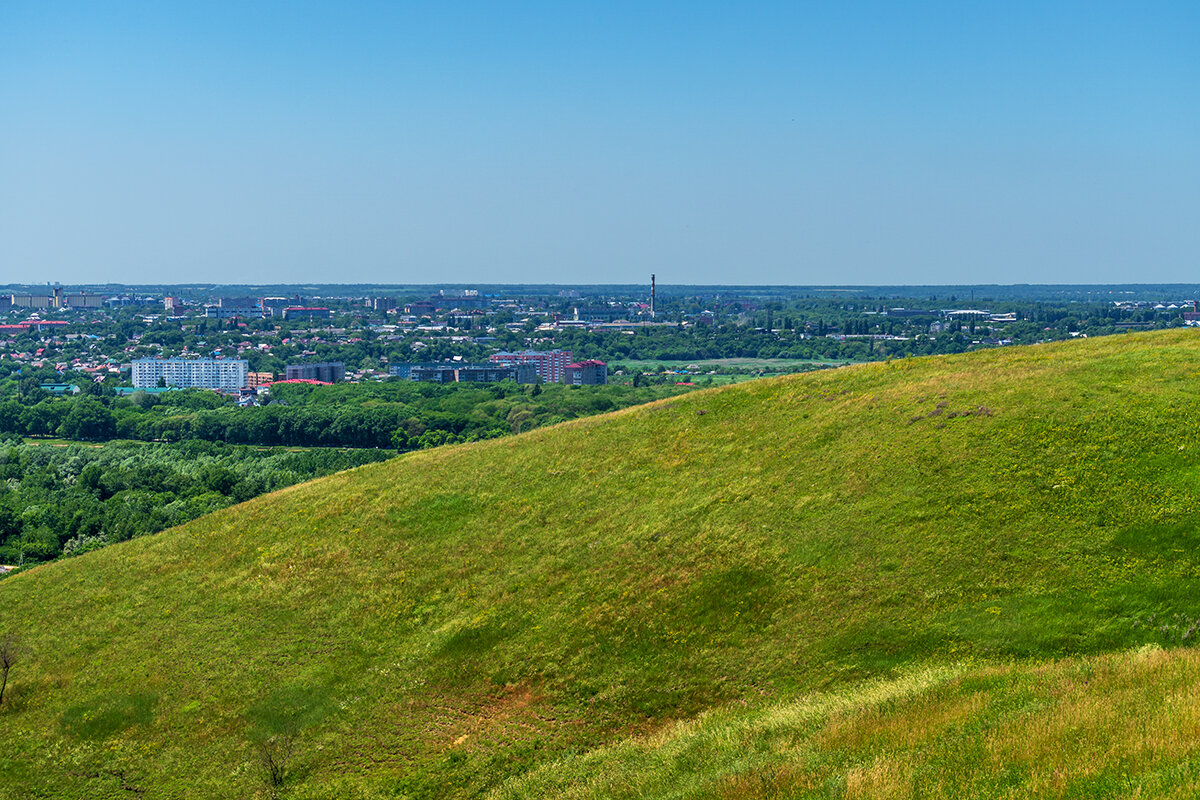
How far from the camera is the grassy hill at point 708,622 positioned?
20594 millimetres

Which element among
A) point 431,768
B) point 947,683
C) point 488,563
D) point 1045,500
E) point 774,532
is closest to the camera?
point 947,683

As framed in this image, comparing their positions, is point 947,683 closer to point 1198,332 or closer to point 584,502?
point 584,502

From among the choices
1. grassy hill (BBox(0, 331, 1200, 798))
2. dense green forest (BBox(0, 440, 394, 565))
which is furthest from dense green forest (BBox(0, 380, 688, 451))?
grassy hill (BBox(0, 331, 1200, 798))

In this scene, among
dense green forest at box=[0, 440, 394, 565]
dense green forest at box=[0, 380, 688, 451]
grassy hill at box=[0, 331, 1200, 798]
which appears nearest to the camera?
grassy hill at box=[0, 331, 1200, 798]

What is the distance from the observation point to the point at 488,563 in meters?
37.0

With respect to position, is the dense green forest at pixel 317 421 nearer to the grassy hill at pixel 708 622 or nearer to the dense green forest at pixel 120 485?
the dense green forest at pixel 120 485

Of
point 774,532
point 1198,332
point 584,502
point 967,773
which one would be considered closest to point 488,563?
point 584,502

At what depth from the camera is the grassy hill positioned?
811 inches

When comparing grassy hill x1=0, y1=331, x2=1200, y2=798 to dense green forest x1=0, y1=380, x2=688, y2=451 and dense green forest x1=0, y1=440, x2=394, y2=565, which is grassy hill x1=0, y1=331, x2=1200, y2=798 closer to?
dense green forest x1=0, y1=440, x2=394, y2=565

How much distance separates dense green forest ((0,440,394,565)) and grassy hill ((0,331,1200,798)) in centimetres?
3840

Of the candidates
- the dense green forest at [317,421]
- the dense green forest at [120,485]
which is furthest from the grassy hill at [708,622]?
the dense green forest at [317,421]

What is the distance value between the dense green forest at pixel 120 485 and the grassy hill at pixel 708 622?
38397mm

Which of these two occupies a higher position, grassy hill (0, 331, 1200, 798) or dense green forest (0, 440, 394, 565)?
grassy hill (0, 331, 1200, 798)

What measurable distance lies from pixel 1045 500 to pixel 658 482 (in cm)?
1471
